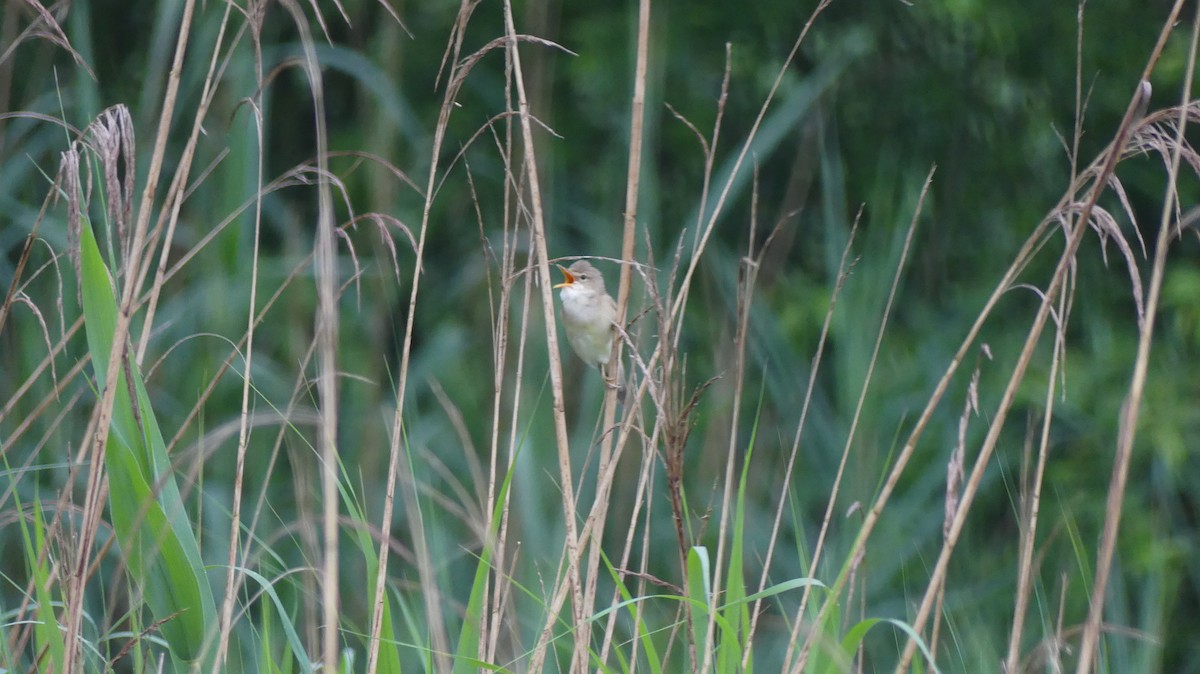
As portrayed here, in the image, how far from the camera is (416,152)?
171 inches

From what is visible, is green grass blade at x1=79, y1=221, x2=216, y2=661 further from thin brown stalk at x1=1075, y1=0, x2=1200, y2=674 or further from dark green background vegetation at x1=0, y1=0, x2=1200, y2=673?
dark green background vegetation at x1=0, y1=0, x2=1200, y2=673

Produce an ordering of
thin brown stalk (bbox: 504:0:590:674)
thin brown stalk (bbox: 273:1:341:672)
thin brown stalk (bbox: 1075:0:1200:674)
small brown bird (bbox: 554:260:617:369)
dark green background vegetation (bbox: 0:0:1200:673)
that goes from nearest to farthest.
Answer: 1. thin brown stalk (bbox: 273:1:341:672)
2. thin brown stalk (bbox: 1075:0:1200:674)
3. thin brown stalk (bbox: 504:0:590:674)
4. small brown bird (bbox: 554:260:617:369)
5. dark green background vegetation (bbox: 0:0:1200:673)

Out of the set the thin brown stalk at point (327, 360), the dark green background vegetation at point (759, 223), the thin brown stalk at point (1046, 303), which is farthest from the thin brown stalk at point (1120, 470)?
the dark green background vegetation at point (759, 223)

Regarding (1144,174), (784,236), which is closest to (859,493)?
(784,236)

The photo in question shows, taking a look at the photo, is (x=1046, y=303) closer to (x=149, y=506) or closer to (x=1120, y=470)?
(x=1120, y=470)

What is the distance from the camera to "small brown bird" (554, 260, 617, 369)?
3.42m

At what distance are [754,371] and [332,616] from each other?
3.25 metres

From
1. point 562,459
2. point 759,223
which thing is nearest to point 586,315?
point 759,223

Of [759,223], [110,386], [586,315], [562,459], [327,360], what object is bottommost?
[759,223]

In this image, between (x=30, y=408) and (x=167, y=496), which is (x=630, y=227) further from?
(x=30, y=408)

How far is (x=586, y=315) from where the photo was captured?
345 cm

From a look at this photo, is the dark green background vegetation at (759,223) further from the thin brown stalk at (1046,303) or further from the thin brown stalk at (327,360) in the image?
the thin brown stalk at (327,360)

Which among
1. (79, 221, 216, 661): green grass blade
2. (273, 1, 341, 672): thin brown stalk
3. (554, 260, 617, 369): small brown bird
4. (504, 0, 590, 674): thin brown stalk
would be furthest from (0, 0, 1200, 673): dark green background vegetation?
(273, 1, 341, 672): thin brown stalk

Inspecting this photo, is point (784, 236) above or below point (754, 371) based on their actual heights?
above
